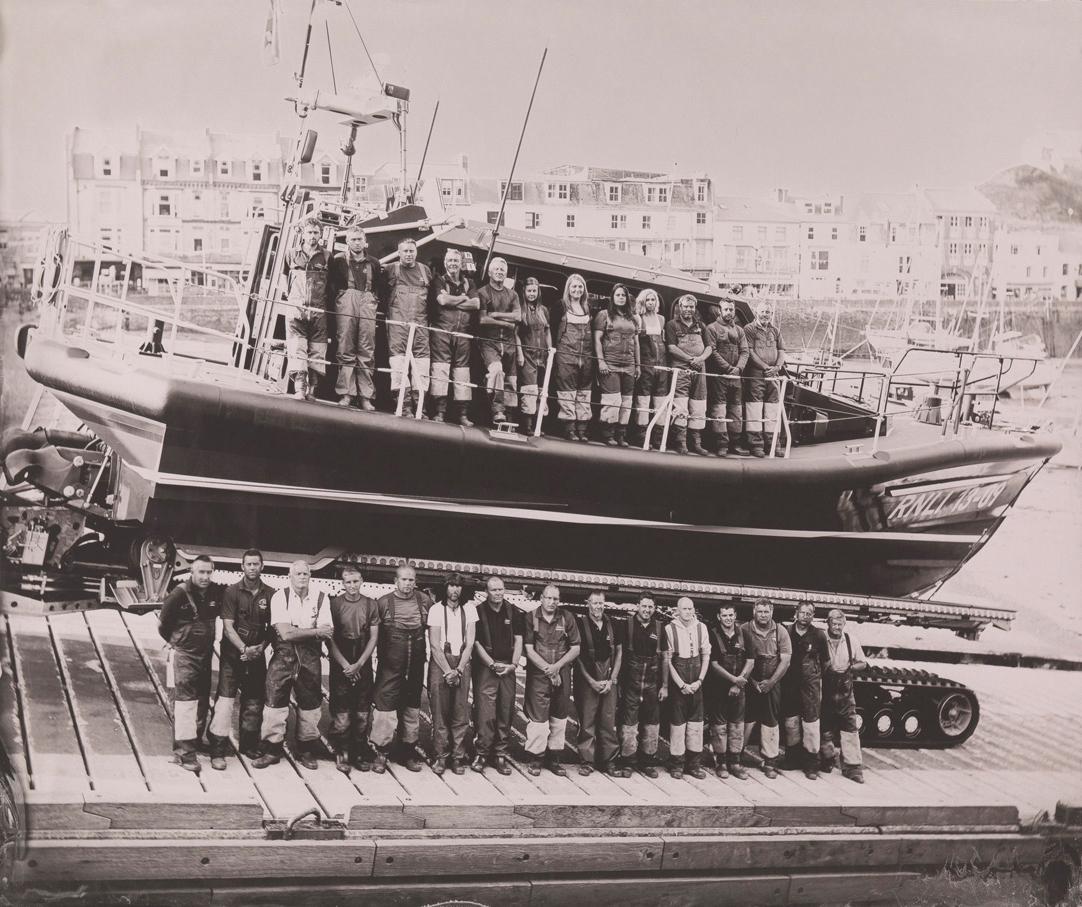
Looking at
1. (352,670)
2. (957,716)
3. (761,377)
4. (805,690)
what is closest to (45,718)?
(352,670)

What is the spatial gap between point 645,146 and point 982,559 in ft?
13.8

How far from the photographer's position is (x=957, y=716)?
742 centimetres

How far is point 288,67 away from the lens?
6586 millimetres

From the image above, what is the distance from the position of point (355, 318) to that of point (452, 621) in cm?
163

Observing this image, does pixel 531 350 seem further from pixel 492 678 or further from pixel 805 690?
pixel 805 690

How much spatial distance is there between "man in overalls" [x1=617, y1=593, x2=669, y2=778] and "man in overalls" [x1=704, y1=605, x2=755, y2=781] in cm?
34

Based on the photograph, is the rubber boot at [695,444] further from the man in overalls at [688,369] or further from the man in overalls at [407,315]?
the man in overalls at [407,315]

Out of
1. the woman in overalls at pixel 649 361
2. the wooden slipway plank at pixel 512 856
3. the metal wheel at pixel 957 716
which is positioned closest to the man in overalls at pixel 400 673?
the wooden slipway plank at pixel 512 856

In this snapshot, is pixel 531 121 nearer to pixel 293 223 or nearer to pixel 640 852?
pixel 293 223

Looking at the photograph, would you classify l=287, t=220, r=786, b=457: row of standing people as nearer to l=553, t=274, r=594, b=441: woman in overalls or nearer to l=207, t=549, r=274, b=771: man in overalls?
l=553, t=274, r=594, b=441: woman in overalls

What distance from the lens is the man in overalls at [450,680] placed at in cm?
572

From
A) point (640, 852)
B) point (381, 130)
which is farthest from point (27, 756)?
point (381, 130)

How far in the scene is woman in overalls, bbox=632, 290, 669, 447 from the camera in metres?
6.55

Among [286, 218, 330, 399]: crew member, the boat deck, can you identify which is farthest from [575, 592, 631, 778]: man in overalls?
[286, 218, 330, 399]: crew member
